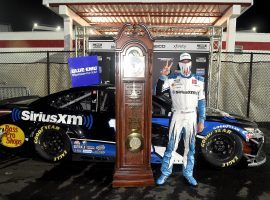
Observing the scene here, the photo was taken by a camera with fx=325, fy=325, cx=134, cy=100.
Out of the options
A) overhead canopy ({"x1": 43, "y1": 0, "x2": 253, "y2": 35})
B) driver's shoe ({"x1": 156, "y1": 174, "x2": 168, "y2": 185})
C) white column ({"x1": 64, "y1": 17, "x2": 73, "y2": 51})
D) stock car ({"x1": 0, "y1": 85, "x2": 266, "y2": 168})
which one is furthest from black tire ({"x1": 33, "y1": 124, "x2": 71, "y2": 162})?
white column ({"x1": 64, "y1": 17, "x2": 73, "y2": 51})

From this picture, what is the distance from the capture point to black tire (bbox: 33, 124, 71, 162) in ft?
18.4

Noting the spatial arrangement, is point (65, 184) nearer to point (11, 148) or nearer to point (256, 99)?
point (11, 148)

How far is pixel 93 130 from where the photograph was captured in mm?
5504

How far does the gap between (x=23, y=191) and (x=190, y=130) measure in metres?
2.56

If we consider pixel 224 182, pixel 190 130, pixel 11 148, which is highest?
pixel 190 130

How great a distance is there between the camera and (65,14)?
408 inches

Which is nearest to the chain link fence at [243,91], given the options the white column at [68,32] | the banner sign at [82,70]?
the banner sign at [82,70]

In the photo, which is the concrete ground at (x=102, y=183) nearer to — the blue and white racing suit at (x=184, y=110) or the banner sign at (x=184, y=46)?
the blue and white racing suit at (x=184, y=110)

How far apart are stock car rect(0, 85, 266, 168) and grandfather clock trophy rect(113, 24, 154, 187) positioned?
0.63m

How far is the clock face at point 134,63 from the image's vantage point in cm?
457

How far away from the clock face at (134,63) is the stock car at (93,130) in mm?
1080

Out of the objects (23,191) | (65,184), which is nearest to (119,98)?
(65,184)

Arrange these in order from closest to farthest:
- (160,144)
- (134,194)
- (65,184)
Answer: (134,194) → (65,184) → (160,144)

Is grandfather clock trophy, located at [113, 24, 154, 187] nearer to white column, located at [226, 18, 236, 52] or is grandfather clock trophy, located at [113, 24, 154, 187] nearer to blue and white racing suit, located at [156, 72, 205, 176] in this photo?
blue and white racing suit, located at [156, 72, 205, 176]
